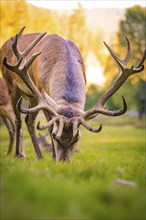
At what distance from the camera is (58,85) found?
870cm

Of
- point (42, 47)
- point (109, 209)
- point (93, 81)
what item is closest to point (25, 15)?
point (42, 47)

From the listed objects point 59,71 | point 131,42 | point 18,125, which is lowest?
point 18,125

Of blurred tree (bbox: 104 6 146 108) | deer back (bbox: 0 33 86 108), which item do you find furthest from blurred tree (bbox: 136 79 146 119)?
deer back (bbox: 0 33 86 108)

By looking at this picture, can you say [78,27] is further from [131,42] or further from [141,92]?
[131,42]

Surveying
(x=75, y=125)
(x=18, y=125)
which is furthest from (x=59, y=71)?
(x=18, y=125)

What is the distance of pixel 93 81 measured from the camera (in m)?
57.4

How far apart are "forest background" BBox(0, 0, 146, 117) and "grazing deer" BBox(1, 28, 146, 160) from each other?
14.2 m

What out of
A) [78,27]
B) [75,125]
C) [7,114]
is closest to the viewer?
[75,125]

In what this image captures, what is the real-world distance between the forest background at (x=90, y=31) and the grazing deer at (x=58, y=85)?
14197 mm

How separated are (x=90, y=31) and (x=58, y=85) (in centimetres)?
3093

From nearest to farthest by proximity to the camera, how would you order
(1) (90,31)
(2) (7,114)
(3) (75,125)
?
(3) (75,125) → (2) (7,114) → (1) (90,31)

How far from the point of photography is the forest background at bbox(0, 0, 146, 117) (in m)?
26.6

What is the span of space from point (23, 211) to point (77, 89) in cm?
578

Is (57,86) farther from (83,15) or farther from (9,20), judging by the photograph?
(83,15)
